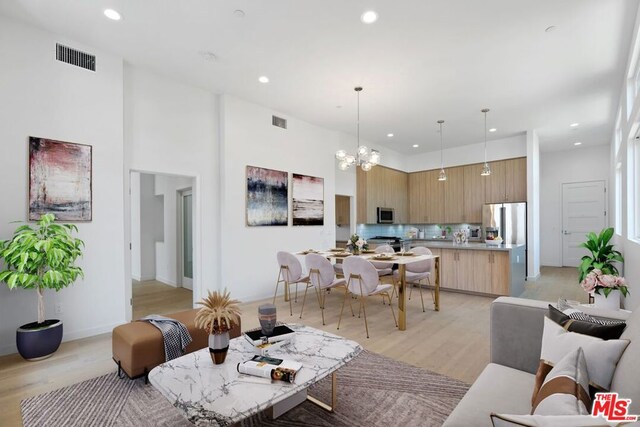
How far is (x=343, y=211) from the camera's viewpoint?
727 cm

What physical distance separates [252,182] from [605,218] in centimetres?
898

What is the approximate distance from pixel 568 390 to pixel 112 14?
4.25m

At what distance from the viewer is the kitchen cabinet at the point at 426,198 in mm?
8234

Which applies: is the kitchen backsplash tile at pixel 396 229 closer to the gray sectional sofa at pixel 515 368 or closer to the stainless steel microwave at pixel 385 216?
the stainless steel microwave at pixel 385 216

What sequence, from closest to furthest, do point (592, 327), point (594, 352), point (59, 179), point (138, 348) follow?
point (594, 352), point (592, 327), point (138, 348), point (59, 179)

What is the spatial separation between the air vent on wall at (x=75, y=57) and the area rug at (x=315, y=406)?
3365 millimetres

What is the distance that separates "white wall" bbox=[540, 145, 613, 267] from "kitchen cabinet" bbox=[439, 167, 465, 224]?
9.98 ft

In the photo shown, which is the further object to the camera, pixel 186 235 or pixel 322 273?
pixel 186 235

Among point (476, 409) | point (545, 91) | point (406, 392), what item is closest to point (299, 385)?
point (476, 409)

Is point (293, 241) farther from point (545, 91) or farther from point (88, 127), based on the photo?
point (545, 91)

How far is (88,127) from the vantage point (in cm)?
357

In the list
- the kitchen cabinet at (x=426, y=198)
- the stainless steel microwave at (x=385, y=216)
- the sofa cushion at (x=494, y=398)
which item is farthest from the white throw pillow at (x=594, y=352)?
the kitchen cabinet at (x=426, y=198)

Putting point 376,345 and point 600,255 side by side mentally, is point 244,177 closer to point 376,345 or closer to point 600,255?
point 376,345

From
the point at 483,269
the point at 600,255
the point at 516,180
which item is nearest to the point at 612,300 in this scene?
the point at 600,255
